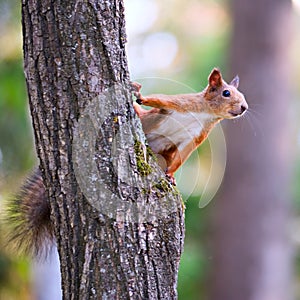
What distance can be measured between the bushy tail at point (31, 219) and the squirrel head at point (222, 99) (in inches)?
22.1

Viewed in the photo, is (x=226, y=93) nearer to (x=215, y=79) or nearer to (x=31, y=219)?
(x=215, y=79)

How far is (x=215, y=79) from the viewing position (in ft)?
6.53

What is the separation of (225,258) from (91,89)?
2828mm

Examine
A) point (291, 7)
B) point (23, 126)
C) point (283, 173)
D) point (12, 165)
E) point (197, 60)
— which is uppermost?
point (197, 60)

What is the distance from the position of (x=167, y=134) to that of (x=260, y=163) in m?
2.13

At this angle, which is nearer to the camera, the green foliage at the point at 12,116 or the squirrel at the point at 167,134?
the squirrel at the point at 167,134

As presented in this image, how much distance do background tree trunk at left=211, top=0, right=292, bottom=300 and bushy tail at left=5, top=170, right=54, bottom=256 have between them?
7.23 feet

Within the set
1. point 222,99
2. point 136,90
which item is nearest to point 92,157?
point 136,90

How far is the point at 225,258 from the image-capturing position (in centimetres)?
420

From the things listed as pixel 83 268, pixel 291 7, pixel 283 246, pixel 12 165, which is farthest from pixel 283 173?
pixel 83 268

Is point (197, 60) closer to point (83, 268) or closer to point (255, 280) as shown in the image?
point (255, 280)

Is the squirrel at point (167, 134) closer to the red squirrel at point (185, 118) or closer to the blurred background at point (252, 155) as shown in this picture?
the red squirrel at point (185, 118)

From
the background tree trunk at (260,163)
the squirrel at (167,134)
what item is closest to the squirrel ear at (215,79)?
the squirrel at (167,134)

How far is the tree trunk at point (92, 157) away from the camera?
1562 millimetres
